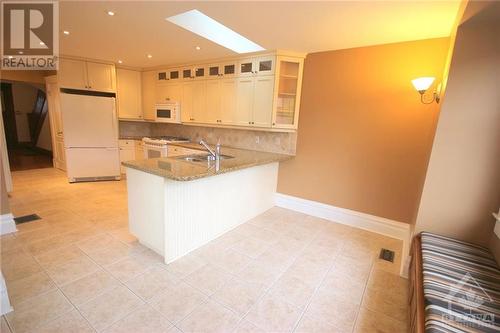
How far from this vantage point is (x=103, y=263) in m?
2.22

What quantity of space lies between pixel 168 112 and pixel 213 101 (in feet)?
4.00

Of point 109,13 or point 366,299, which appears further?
point 109,13

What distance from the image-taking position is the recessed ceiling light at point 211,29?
258 centimetres

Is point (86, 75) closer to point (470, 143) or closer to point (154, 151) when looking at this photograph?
point (154, 151)

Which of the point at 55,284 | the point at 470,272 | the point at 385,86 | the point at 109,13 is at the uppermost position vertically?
the point at 109,13

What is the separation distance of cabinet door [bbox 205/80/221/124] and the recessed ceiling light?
74 cm

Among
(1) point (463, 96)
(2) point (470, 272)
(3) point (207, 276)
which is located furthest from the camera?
(3) point (207, 276)

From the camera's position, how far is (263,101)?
3.50m

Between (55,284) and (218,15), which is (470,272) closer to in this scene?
(218,15)

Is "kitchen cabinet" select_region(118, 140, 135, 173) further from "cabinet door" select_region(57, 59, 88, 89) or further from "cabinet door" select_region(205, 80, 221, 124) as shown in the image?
"cabinet door" select_region(205, 80, 221, 124)

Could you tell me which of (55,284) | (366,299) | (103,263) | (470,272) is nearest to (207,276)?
(103,263)

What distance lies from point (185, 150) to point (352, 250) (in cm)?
308

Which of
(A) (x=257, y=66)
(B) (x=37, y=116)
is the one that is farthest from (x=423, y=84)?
(B) (x=37, y=116)

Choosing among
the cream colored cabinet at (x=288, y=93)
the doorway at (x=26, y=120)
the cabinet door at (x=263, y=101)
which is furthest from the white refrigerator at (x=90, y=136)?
the doorway at (x=26, y=120)
